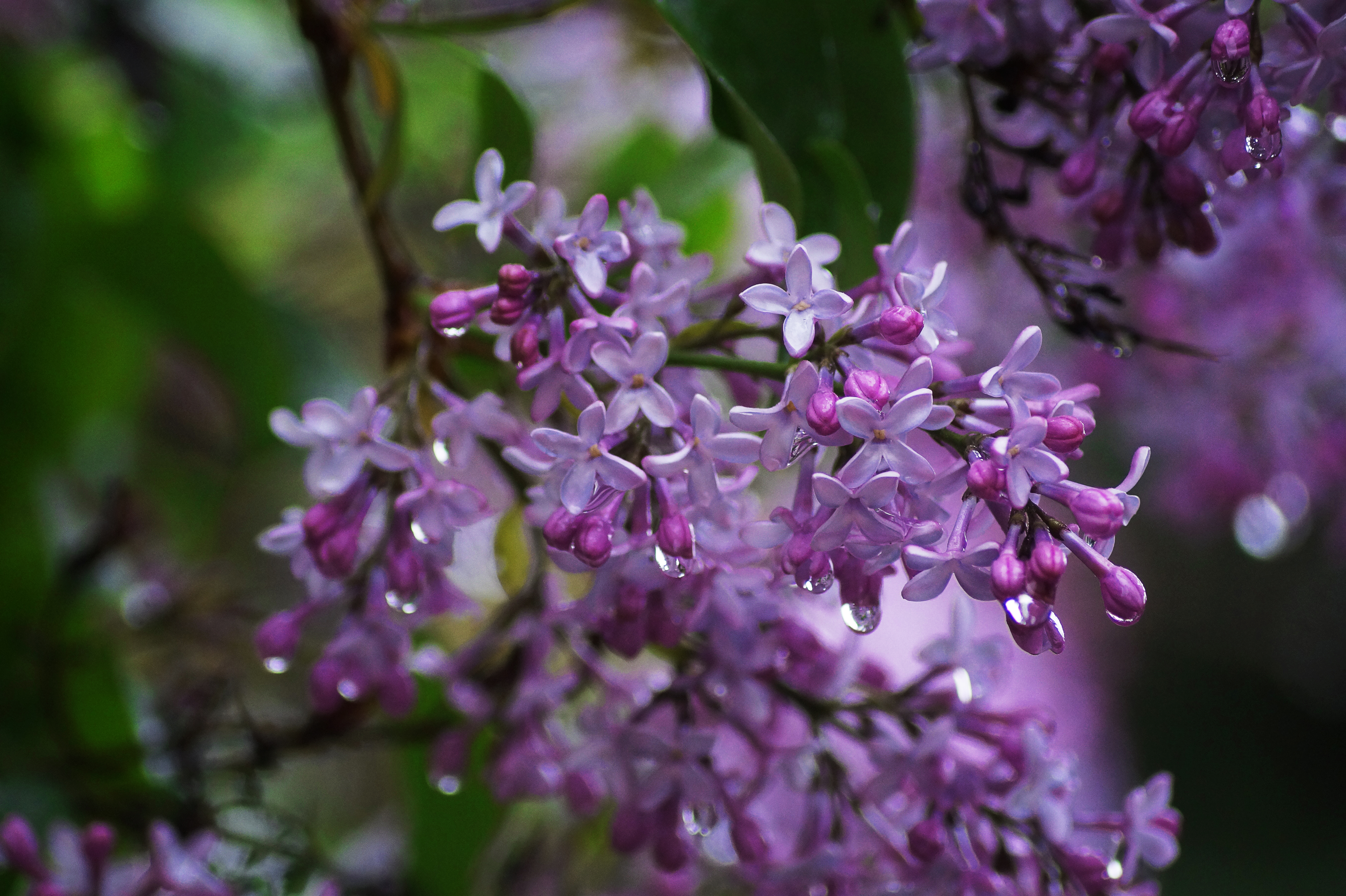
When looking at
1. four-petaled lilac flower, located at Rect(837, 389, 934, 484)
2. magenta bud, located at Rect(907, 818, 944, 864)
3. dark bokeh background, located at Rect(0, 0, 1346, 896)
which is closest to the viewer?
four-petaled lilac flower, located at Rect(837, 389, 934, 484)

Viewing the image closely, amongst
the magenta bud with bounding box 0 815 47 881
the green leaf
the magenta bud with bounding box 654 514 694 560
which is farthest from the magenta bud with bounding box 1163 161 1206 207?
the magenta bud with bounding box 0 815 47 881

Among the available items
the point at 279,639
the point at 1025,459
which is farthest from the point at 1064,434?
the point at 279,639

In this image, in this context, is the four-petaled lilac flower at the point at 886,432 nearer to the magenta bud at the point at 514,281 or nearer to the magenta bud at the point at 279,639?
the magenta bud at the point at 514,281

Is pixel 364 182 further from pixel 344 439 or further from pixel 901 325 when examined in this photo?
pixel 901 325

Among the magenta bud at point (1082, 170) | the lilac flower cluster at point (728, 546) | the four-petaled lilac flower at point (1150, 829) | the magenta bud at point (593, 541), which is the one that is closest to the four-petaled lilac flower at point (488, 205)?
the lilac flower cluster at point (728, 546)

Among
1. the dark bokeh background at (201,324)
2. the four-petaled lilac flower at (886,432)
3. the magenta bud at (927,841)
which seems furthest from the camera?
the dark bokeh background at (201,324)

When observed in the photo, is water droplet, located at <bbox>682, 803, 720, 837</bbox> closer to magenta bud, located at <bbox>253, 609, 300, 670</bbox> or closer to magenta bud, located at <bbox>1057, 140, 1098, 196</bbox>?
magenta bud, located at <bbox>253, 609, 300, 670</bbox>
